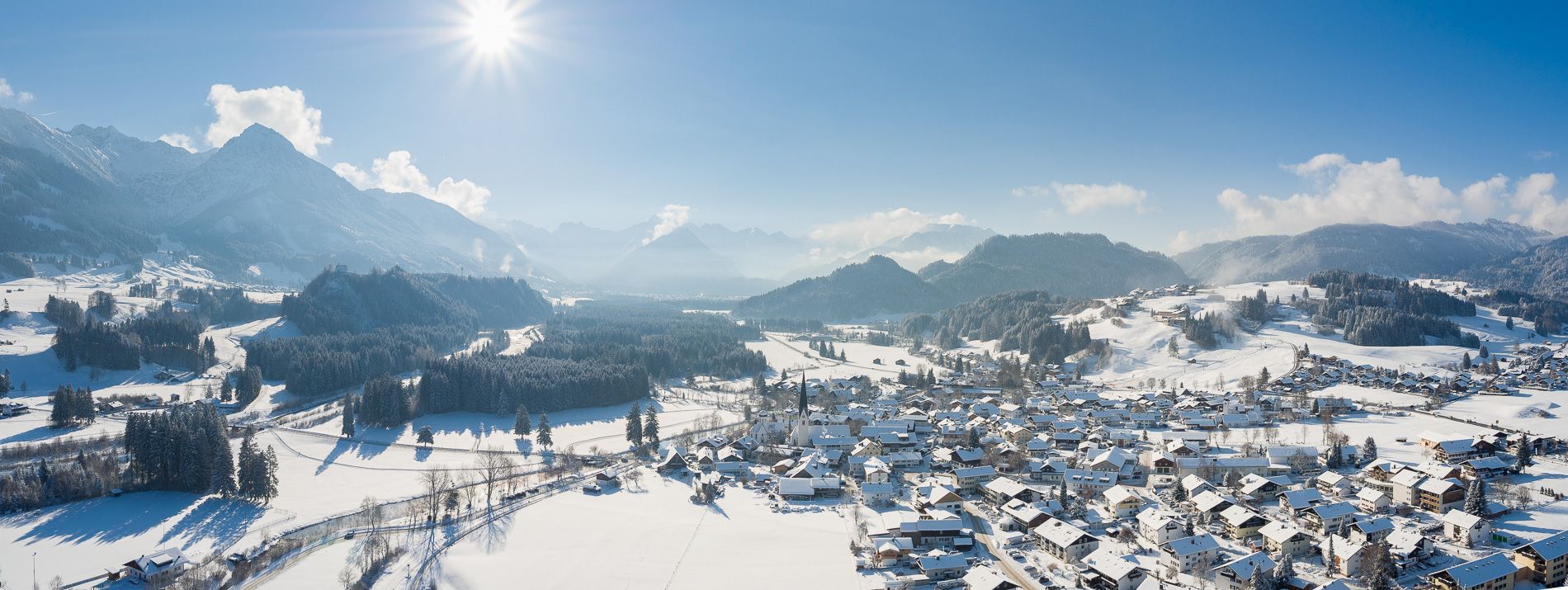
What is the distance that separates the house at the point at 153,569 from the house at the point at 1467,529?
5357 cm

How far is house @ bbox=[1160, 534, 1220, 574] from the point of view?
29438mm

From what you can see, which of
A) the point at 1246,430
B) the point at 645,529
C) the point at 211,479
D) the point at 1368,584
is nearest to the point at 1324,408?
the point at 1246,430

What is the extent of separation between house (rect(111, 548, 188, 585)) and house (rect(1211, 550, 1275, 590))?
140 ft

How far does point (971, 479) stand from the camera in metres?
43.1

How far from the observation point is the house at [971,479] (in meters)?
43.0

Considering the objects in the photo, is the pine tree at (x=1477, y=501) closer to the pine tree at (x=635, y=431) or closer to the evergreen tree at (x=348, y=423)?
the pine tree at (x=635, y=431)

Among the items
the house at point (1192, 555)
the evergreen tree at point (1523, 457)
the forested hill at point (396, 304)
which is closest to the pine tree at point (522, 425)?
the house at point (1192, 555)

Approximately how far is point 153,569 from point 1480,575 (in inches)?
2015

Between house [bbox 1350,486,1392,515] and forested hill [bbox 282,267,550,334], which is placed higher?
forested hill [bbox 282,267,550,334]

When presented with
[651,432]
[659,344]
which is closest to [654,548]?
[651,432]

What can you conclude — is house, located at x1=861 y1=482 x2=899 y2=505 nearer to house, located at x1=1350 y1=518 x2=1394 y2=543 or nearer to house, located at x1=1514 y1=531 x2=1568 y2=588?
house, located at x1=1350 y1=518 x2=1394 y2=543

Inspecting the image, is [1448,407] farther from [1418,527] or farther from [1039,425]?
[1418,527]

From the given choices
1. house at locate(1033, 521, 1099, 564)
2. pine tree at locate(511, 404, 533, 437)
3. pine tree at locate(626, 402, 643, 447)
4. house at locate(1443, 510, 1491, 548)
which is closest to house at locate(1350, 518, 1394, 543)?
house at locate(1443, 510, 1491, 548)

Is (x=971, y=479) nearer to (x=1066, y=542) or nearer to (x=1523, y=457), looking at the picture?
(x=1066, y=542)
